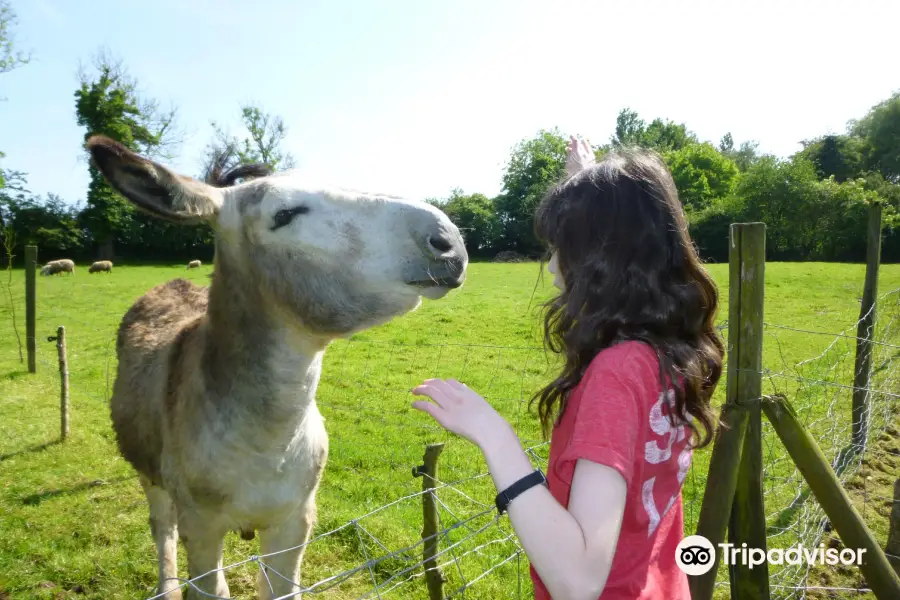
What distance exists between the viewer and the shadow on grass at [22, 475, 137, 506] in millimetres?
4988

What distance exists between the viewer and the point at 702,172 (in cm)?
5481

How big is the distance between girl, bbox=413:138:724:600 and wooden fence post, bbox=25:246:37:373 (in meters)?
9.80

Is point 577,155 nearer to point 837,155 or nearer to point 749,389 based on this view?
point 749,389

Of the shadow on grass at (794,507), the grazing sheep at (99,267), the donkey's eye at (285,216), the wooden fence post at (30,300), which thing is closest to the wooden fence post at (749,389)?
the shadow on grass at (794,507)

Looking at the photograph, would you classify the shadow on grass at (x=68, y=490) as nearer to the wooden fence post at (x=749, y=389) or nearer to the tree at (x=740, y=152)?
the wooden fence post at (x=749, y=389)

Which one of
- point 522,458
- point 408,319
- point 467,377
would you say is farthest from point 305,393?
point 408,319

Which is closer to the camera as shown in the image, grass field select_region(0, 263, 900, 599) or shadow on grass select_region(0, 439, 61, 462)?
grass field select_region(0, 263, 900, 599)

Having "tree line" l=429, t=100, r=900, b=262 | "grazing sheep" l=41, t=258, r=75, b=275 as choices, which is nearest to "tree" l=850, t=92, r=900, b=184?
"tree line" l=429, t=100, r=900, b=262

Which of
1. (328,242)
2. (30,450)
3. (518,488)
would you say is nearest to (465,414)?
(518,488)

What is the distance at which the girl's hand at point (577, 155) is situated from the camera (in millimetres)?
1970

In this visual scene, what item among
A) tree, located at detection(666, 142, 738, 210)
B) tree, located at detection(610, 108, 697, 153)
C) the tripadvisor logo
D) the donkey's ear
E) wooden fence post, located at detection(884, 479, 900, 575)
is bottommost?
wooden fence post, located at detection(884, 479, 900, 575)

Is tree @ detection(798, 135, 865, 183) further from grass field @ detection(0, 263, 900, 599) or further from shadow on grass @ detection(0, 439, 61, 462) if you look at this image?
shadow on grass @ detection(0, 439, 61, 462)

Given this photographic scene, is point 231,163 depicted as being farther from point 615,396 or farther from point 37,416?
point 37,416

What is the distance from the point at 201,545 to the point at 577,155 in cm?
254
